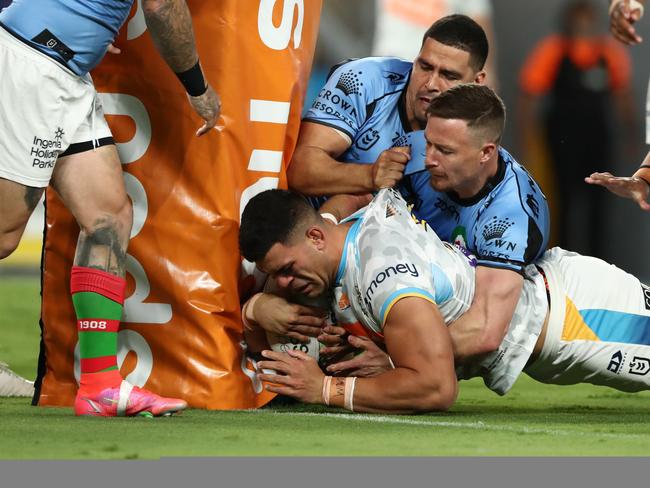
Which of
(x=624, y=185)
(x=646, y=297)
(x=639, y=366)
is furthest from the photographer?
(x=624, y=185)

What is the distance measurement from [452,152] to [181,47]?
3.55 feet

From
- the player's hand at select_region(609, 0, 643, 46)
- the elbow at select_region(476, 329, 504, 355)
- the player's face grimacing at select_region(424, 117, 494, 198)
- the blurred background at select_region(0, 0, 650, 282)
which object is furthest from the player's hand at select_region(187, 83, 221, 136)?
the blurred background at select_region(0, 0, 650, 282)

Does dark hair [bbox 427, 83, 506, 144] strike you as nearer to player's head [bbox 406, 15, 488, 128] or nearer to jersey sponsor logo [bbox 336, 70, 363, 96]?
player's head [bbox 406, 15, 488, 128]

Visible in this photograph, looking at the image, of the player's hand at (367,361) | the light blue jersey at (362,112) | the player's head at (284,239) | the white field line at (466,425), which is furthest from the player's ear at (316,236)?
the light blue jersey at (362,112)

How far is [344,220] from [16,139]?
4.03 feet

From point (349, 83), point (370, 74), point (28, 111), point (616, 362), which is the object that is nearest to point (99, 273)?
point (28, 111)

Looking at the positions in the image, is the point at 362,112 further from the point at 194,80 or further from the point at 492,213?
the point at 194,80

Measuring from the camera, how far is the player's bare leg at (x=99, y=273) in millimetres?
4133

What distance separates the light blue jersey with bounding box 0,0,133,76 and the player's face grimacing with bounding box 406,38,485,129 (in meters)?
1.40

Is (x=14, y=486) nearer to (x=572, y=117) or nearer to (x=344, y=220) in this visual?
(x=344, y=220)

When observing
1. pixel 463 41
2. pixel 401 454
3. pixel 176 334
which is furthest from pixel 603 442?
pixel 463 41

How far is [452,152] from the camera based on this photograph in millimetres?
4645

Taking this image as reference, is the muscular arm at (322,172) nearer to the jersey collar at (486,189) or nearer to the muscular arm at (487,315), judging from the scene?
the jersey collar at (486,189)

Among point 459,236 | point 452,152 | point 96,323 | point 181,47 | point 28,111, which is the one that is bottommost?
point 96,323
